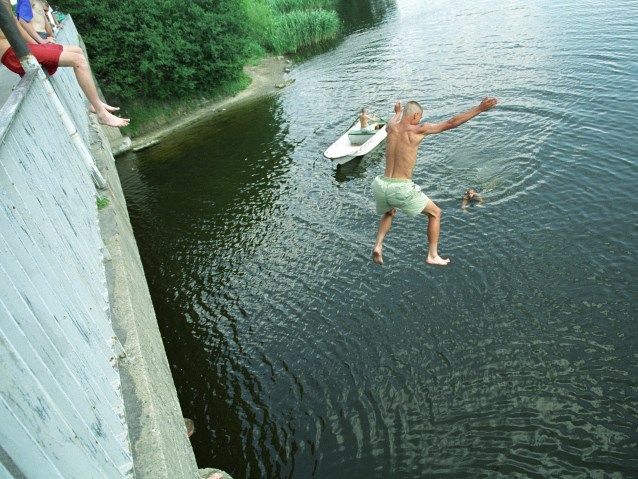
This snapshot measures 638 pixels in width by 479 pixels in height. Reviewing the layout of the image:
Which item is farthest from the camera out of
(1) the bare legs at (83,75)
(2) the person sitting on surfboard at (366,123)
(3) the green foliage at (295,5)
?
(3) the green foliage at (295,5)

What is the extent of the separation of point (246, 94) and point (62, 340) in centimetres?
3076

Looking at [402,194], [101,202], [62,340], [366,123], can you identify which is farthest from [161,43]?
[62,340]

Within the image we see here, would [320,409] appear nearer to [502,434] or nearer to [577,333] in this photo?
[502,434]

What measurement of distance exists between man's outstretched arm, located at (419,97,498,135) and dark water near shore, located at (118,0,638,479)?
4690mm

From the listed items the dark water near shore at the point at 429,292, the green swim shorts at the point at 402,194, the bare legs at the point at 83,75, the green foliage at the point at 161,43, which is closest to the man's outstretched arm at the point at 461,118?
the green swim shorts at the point at 402,194

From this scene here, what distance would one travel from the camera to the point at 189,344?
41.3 feet

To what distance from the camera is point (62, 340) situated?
422 centimetres

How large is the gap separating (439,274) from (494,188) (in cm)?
458

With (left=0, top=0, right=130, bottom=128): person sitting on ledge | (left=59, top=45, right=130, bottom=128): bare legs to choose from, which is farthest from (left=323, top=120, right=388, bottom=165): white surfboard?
(left=59, top=45, right=130, bottom=128): bare legs

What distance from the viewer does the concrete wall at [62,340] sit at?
337 cm

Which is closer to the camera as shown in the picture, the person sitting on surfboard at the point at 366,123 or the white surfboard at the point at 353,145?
the white surfboard at the point at 353,145

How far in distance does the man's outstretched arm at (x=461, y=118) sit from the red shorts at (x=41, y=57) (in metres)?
6.96

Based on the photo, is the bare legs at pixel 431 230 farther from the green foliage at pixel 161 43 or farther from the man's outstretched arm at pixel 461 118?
the green foliage at pixel 161 43

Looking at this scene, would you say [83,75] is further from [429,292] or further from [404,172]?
[429,292]
